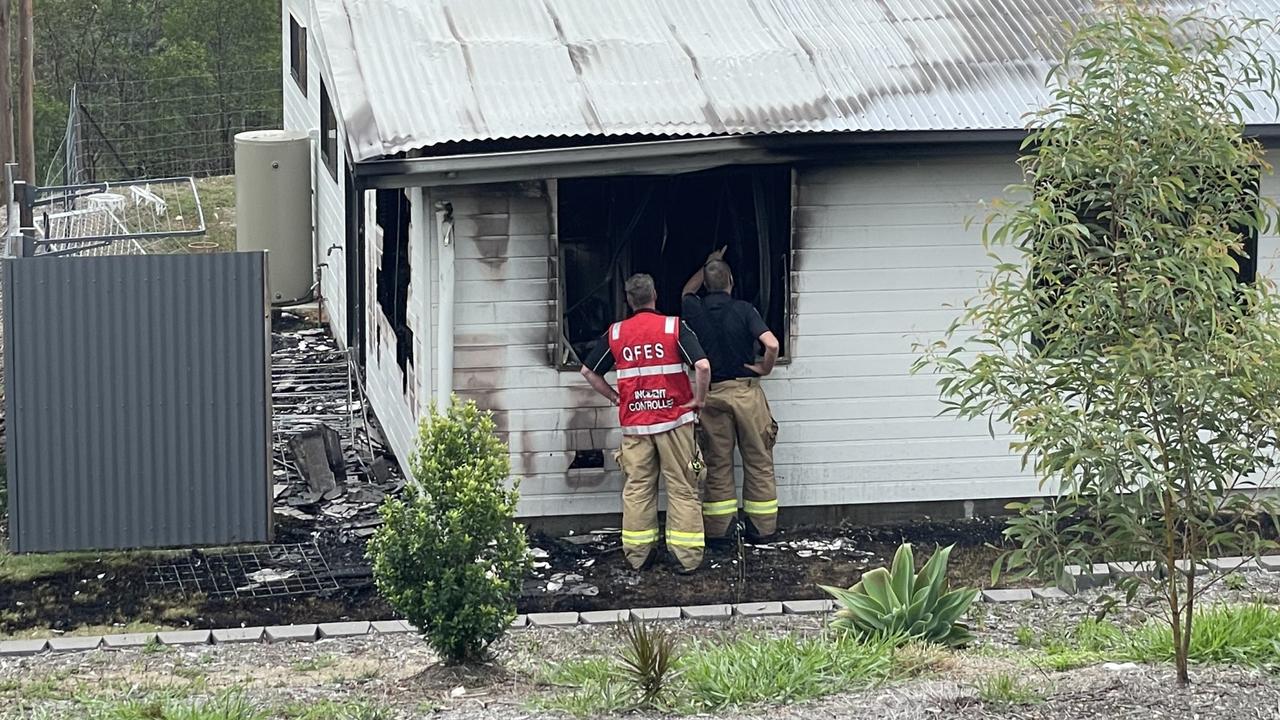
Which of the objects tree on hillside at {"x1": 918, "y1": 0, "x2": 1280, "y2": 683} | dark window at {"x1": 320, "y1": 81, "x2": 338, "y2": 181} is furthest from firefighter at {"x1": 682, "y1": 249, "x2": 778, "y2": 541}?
dark window at {"x1": 320, "y1": 81, "x2": 338, "y2": 181}

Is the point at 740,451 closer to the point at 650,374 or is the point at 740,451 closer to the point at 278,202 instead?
the point at 650,374

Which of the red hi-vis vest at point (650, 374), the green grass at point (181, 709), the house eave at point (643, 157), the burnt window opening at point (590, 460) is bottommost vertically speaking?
the green grass at point (181, 709)

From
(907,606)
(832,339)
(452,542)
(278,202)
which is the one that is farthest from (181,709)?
(278,202)

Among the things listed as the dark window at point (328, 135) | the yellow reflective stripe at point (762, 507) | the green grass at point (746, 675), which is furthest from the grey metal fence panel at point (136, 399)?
the dark window at point (328, 135)

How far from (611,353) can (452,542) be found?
2.78m

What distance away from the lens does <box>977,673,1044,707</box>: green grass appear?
673 cm

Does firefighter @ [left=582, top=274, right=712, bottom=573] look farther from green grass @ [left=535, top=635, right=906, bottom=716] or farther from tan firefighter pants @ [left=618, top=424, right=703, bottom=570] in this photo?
green grass @ [left=535, top=635, right=906, bottom=716]

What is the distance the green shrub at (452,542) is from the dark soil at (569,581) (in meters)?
1.65

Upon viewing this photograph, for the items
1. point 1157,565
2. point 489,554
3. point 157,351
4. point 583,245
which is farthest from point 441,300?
point 1157,565

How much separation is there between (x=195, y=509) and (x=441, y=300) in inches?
73.4

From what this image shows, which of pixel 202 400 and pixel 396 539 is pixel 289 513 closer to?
pixel 202 400

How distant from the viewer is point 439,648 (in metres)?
7.46

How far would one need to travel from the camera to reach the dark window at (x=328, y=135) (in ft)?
50.3

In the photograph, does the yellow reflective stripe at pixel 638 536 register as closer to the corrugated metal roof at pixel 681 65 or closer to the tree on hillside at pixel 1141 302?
the corrugated metal roof at pixel 681 65
